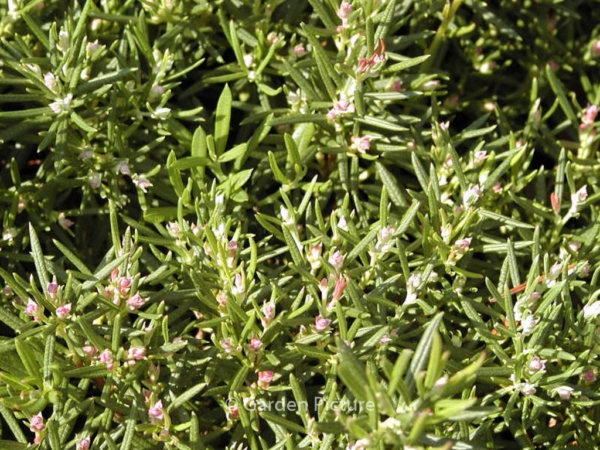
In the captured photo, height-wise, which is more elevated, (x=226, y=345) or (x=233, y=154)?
(x=233, y=154)

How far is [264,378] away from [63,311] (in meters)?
0.59

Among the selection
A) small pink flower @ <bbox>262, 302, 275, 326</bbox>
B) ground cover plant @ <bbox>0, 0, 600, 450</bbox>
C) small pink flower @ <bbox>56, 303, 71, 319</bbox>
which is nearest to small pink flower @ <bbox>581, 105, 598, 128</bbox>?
ground cover plant @ <bbox>0, 0, 600, 450</bbox>

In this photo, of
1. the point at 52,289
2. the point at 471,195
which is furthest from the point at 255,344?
the point at 471,195

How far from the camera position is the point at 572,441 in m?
2.64

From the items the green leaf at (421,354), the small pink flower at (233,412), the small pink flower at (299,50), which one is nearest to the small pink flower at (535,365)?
the green leaf at (421,354)

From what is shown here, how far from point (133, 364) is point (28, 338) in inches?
11.9

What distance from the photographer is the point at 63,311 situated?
222cm

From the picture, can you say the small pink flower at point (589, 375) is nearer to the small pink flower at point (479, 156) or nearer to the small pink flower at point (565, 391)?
the small pink flower at point (565, 391)

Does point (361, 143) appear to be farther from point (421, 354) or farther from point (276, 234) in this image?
point (421, 354)

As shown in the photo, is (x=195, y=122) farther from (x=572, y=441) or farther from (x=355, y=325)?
(x=572, y=441)

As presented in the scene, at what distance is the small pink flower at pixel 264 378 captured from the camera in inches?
90.6

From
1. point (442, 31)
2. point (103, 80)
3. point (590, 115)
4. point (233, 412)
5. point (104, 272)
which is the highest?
point (103, 80)

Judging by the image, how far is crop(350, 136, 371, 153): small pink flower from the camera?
2.72 m

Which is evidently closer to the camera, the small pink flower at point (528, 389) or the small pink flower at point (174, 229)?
the small pink flower at point (528, 389)
